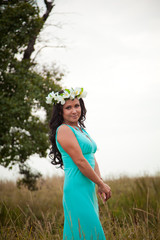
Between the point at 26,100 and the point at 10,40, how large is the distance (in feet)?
7.31

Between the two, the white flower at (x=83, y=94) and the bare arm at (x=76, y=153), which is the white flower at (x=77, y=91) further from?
the bare arm at (x=76, y=153)

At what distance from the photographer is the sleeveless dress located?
9.83 ft

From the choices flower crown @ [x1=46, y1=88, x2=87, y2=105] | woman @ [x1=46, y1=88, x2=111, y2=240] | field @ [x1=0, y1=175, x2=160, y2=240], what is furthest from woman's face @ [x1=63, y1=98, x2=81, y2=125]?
field @ [x1=0, y1=175, x2=160, y2=240]

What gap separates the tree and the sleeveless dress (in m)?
5.86

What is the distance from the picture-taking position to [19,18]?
9383mm

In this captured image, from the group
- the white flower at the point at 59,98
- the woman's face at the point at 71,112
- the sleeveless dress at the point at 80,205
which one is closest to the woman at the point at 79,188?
the sleeveless dress at the point at 80,205

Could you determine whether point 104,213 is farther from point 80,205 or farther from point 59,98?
point 59,98

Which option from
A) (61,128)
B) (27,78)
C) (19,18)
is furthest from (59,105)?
(19,18)

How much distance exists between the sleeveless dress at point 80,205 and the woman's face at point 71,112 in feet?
0.94

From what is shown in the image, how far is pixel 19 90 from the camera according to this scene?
30.1ft

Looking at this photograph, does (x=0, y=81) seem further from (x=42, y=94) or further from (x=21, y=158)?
(x=21, y=158)

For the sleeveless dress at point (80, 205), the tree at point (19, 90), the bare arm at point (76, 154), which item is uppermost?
the tree at point (19, 90)

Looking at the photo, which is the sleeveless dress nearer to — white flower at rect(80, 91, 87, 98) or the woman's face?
the woman's face

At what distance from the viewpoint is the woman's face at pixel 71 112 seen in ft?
11.5
